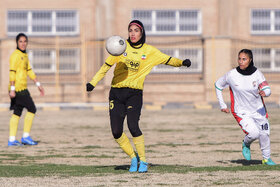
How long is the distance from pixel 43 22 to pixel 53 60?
3858 mm

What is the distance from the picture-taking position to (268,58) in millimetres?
37062

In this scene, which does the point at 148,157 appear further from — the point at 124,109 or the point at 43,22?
the point at 43,22

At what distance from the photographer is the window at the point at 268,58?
36328 millimetres

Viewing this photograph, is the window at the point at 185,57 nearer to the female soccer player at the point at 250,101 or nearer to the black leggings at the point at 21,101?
the black leggings at the point at 21,101

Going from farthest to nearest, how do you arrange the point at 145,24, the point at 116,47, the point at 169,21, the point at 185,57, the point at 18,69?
the point at 169,21 → the point at 145,24 → the point at 185,57 → the point at 18,69 → the point at 116,47

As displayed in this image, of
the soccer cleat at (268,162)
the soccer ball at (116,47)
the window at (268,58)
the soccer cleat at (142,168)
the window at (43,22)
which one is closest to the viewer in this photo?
the soccer ball at (116,47)

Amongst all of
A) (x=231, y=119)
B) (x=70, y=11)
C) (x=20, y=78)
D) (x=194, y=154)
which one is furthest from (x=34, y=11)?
(x=194, y=154)

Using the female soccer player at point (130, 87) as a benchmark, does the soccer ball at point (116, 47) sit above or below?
above

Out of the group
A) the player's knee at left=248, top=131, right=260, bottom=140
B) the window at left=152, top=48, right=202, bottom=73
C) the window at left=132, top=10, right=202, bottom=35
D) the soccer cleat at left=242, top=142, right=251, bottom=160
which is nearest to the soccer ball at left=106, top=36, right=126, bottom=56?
the player's knee at left=248, top=131, right=260, bottom=140

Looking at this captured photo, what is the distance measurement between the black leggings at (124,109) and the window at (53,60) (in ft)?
82.2

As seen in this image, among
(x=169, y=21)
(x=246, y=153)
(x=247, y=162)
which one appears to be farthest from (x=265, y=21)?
(x=246, y=153)

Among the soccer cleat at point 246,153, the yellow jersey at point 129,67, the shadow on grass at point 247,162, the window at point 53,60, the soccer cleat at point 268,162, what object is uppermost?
the window at point 53,60

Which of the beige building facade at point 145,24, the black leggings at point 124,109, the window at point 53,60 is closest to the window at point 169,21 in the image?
the beige building facade at point 145,24

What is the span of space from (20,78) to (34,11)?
79.6 ft
